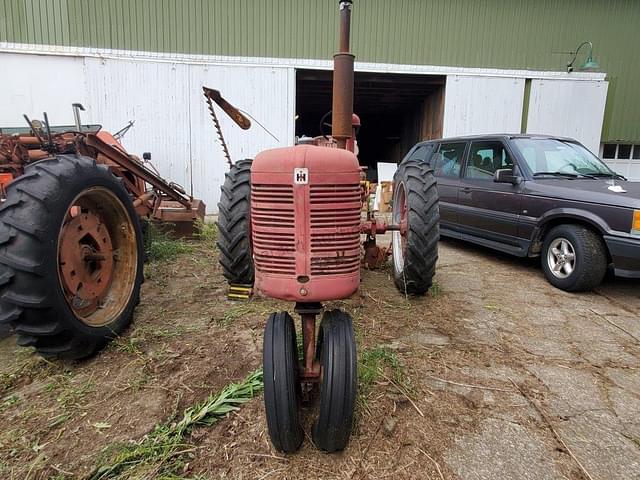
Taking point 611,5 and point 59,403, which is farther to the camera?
point 611,5

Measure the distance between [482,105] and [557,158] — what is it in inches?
226

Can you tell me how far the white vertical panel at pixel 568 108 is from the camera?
9984 millimetres

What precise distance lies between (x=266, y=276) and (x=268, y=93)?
26.7ft

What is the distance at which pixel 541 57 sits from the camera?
9.95 meters

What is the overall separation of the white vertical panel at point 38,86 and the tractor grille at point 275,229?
8.55 metres

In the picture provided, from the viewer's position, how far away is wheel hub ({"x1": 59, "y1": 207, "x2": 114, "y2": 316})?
249 cm

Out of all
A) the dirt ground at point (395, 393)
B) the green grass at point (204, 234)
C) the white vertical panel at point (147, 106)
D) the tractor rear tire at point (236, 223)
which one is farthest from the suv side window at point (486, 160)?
the white vertical panel at point (147, 106)

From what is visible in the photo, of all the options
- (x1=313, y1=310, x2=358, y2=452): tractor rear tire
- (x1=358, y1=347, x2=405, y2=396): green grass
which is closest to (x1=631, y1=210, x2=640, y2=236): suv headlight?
(x1=358, y1=347, x2=405, y2=396): green grass

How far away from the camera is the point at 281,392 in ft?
5.54

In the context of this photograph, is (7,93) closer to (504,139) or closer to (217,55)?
(217,55)

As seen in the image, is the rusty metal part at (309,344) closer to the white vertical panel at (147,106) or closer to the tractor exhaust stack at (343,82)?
the tractor exhaust stack at (343,82)

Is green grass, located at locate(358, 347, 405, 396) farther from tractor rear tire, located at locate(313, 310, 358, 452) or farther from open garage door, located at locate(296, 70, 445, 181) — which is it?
open garage door, located at locate(296, 70, 445, 181)

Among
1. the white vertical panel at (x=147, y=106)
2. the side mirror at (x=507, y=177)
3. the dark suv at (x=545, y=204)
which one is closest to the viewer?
the dark suv at (x=545, y=204)

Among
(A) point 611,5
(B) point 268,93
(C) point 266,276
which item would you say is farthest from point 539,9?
(C) point 266,276
